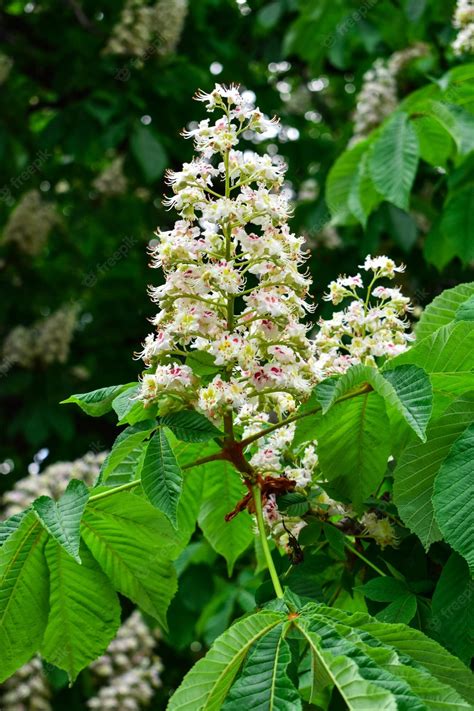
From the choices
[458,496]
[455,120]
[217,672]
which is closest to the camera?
[217,672]

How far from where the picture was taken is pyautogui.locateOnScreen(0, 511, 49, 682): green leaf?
1.49 m

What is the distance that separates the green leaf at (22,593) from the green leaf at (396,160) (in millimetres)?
1673

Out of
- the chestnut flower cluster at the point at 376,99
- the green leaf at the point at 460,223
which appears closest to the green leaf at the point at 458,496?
the green leaf at the point at 460,223

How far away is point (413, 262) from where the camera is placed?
18.9 ft

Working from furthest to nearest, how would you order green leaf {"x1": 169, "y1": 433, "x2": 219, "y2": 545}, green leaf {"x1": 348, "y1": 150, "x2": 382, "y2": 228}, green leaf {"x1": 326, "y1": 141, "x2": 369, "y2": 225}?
green leaf {"x1": 326, "y1": 141, "x2": 369, "y2": 225}
green leaf {"x1": 348, "y1": 150, "x2": 382, "y2": 228}
green leaf {"x1": 169, "y1": 433, "x2": 219, "y2": 545}

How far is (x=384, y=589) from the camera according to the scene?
161 centimetres

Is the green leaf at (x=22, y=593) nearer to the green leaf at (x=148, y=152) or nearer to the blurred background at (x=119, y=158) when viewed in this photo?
the blurred background at (x=119, y=158)

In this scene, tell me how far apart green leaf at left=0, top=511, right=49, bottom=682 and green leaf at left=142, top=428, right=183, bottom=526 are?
0.22 metres

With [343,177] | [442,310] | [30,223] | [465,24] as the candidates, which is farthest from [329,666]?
[30,223]

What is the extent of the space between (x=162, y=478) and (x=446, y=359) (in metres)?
0.49

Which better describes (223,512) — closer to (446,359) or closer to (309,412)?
(309,412)

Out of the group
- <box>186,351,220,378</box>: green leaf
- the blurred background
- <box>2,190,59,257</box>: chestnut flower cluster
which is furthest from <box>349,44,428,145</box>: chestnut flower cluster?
<box>186,351,220,378</box>: green leaf

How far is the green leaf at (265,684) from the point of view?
1.13 metres

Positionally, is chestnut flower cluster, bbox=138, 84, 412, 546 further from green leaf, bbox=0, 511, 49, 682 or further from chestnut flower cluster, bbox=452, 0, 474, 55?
chestnut flower cluster, bbox=452, 0, 474, 55
